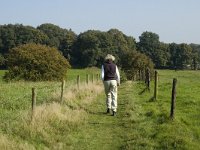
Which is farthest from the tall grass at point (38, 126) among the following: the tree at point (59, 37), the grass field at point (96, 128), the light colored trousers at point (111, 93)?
the tree at point (59, 37)

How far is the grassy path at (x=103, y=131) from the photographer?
1147 centimetres

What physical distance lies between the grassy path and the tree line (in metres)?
87.3

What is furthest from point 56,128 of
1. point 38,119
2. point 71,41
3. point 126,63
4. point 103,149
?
point 71,41

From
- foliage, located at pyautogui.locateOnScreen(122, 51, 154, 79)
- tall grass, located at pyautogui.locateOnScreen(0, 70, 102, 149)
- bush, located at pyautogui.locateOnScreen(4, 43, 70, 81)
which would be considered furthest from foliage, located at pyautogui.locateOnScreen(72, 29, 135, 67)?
tall grass, located at pyautogui.locateOnScreen(0, 70, 102, 149)

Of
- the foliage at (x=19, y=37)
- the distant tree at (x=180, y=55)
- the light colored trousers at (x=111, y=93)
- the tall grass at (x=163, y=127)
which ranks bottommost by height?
the tall grass at (x=163, y=127)

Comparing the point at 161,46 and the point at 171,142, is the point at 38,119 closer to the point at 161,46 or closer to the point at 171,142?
the point at 171,142

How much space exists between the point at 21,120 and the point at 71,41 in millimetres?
112880

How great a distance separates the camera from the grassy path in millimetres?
11469

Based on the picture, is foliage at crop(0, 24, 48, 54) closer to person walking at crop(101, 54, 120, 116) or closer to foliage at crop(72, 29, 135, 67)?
foliage at crop(72, 29, 135, 67)

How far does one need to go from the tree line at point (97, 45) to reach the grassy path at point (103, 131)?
87309 millimetres

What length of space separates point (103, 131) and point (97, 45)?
102m

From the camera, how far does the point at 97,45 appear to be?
115m

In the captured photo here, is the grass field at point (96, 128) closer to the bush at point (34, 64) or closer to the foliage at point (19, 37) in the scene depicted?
the bush at point (34, 64)

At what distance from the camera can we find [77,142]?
1169cm
